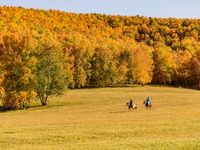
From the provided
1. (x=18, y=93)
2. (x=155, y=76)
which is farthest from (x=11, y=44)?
(x=155, y=76)

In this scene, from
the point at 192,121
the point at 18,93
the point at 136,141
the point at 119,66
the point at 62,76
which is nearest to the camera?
the point at 136,141

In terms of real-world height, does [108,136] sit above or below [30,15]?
below

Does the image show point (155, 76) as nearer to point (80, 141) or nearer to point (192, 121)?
point (192, 121)

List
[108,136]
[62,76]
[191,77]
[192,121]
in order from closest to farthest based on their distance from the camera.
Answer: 1. [108,136]
2. [192,121]
3. [62,76]
4. [191,77]

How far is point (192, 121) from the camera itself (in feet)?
101

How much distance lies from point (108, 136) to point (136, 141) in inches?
123

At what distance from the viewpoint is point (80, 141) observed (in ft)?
76.7

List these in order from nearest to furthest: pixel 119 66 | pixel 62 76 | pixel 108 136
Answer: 1. pixel 108 136
2. pixel 62 76
3. pixel 119 66

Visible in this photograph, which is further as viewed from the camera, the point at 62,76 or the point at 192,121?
the point at 62,76

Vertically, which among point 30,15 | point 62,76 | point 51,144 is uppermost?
point 30,15

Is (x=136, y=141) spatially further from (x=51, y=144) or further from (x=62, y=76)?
(x=62, y=76)

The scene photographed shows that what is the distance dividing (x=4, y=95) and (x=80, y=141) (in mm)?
36481

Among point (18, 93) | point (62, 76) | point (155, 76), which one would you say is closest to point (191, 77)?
point (155, 76)

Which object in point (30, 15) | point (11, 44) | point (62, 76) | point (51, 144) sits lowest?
point (51, 144)
